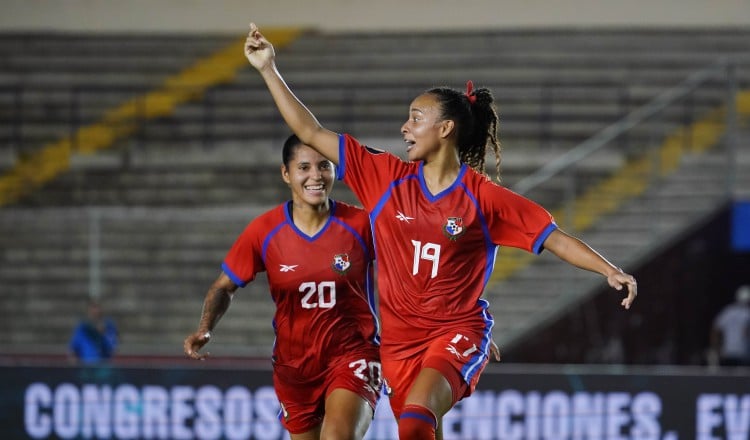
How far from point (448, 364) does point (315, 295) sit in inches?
42.8

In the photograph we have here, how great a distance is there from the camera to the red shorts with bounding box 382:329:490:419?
6.22 metres

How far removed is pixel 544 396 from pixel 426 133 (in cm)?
471

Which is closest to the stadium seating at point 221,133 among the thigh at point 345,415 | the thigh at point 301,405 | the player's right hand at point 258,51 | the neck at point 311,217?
the thigh at point 301,405

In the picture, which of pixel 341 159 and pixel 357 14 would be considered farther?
pixel 357 14

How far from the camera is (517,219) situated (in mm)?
6332

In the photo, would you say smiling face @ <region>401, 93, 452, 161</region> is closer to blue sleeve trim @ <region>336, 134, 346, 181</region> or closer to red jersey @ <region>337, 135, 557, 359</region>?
red jersey @ <region>337, 135, 557, 359</region>

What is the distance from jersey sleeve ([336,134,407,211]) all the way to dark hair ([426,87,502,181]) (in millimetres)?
336

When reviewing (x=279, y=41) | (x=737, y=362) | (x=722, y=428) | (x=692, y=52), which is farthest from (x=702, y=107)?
(x=279, y=41)

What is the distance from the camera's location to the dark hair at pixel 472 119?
21.3 feet

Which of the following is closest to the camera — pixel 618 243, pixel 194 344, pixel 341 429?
pixel 341 429

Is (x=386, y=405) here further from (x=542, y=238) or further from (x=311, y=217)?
(x=542, y=238)

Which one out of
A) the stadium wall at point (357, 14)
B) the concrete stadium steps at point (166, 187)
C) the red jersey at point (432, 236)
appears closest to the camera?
the red jersey at point (432, 236)

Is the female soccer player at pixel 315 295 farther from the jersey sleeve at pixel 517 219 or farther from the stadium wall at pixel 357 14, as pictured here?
the stadium wall at pixel 357 14

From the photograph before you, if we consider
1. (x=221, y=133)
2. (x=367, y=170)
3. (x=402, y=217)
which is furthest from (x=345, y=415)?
(x=221, y=133)
